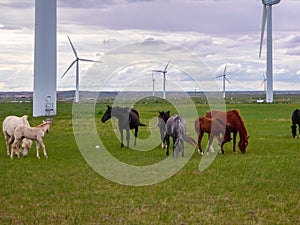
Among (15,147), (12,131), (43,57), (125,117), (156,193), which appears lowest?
(156,193)

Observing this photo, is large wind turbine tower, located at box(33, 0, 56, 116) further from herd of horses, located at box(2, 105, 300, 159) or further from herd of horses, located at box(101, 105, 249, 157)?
herd of horses, located at box(101, 105, 249, 157)

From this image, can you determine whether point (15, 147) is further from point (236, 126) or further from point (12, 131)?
point (236, 126)

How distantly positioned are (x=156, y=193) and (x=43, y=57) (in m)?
33.3

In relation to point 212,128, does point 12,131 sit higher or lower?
lower

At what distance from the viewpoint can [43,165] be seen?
1761 centimetres

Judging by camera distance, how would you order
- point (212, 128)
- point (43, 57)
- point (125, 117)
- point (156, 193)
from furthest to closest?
1. point (43, 57)
2. point (125, 117)
3. point (212, 128)
4. point (156, 193)

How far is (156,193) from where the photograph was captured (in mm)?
12922

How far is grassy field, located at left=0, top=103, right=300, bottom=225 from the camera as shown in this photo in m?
10.5

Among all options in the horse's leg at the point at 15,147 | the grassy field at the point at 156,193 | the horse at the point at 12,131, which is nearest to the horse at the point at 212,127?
the grassy field at the point at 156,193

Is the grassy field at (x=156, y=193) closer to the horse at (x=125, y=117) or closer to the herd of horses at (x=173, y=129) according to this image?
the herd of horses at (x=173, y=129)

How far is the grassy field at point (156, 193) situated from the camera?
10.5m

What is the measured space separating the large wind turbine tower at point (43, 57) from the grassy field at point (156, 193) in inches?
975

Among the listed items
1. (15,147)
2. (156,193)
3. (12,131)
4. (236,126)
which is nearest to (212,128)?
(236,126)

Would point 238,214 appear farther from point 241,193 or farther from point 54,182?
point 54,182
